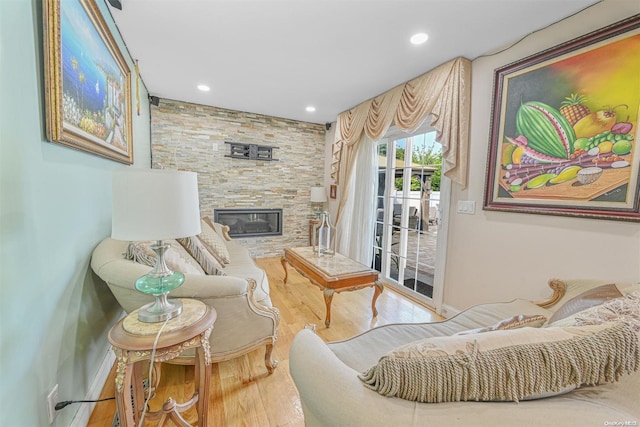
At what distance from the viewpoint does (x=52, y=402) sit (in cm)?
102

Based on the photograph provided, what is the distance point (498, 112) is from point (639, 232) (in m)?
1.17

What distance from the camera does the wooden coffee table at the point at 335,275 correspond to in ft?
7.04

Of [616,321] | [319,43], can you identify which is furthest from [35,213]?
[319,43]

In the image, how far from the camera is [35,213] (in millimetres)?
942

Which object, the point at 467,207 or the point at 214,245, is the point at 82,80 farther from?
the point at 467,207

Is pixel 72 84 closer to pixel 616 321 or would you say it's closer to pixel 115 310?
pixel 115 310

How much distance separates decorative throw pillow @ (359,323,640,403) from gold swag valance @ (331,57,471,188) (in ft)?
6.03

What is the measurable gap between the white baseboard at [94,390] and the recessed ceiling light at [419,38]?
10.3 ft

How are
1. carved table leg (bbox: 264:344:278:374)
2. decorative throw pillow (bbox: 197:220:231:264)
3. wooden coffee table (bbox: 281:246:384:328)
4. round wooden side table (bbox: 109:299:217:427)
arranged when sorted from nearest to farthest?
round wooden side table (bbox: 109:299:217:427) → carved table leg (bbox: 264:344:278:374) → wooden coffee table (bbox: 281:246:384:328) → decorative throw pillow (bbox: 197:220:231:264)

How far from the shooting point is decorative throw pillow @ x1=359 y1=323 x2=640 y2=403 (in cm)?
59

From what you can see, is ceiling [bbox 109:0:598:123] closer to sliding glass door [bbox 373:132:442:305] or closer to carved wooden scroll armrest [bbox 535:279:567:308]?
sliding glass door [bbox 373:132:442:305]

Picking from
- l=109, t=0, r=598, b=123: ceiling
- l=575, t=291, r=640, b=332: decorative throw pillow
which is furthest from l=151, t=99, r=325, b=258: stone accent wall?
l=575, t=291, r=640, b=332: decorative throw pillow

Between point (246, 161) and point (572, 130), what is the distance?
12.5 feet

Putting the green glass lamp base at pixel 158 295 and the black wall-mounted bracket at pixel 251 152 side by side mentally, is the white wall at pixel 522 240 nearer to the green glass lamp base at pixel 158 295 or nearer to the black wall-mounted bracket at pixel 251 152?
the green glass lamp base at pixel 158 295
